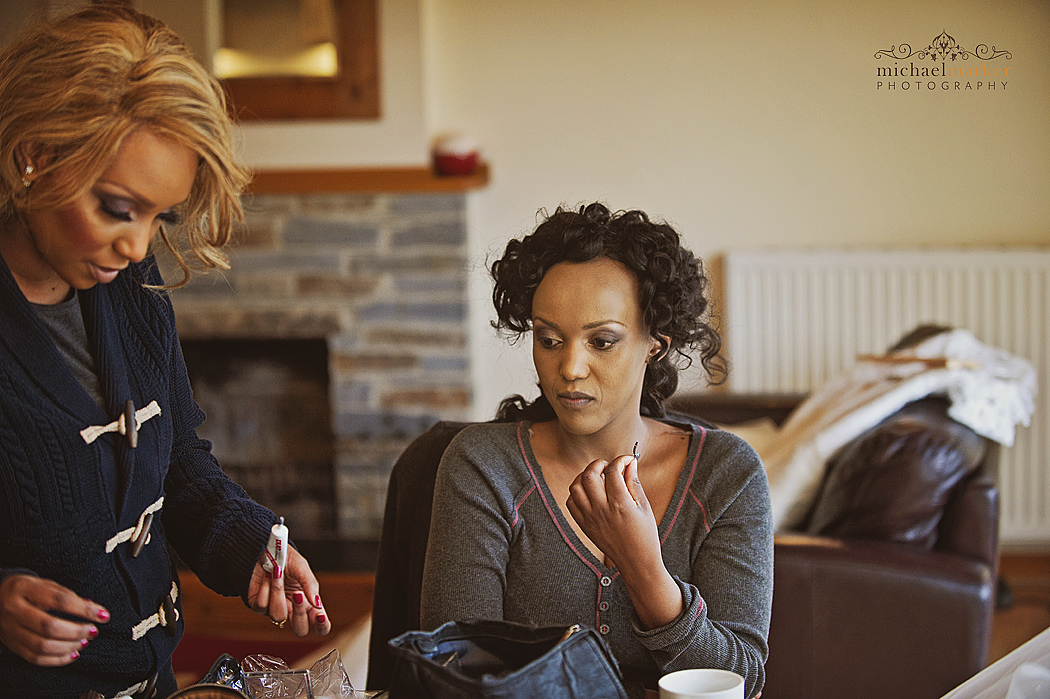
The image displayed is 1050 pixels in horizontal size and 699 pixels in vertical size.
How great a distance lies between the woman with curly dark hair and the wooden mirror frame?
2.41 m

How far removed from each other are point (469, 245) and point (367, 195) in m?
0.41

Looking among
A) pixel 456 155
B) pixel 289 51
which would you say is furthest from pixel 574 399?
pixel 289 51

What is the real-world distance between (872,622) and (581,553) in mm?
860

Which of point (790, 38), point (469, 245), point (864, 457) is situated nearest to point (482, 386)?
point (469, 245)

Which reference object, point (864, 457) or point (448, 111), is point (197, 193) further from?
point (448, 111)

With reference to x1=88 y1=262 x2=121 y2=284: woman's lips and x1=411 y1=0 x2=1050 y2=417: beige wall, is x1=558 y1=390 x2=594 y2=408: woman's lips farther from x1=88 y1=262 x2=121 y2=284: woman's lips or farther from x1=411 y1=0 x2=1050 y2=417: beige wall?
x1=411 y1=0 x2=1050 y2=417: beige wall

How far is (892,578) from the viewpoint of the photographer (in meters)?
1.70

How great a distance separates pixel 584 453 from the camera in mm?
1194

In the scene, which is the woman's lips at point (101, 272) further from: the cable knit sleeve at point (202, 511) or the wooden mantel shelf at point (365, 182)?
the wooden mantel shelf at point (365, 182)

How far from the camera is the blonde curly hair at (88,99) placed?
0.84 m

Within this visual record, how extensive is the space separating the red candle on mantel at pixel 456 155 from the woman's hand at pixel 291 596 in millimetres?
2504

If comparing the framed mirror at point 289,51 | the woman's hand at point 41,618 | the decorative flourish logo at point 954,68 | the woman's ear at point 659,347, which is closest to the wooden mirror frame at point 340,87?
the framed mirror at point 289,51

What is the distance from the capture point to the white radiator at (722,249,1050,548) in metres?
3.26

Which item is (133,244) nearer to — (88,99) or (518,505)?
(88,99)
